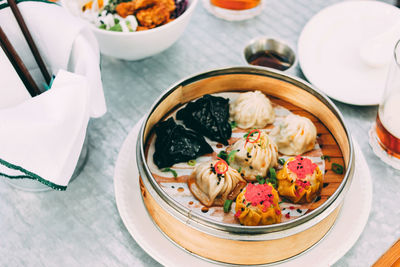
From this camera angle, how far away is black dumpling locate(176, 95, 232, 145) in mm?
1477

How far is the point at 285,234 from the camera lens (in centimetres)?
108

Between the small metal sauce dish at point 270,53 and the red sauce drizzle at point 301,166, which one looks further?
the small metal sauce dish at point 270,53

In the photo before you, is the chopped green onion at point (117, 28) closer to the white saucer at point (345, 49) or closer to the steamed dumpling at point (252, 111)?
the steamed dumpling at point (252, 111)

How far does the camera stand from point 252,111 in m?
1.46

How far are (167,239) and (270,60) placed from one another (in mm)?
948

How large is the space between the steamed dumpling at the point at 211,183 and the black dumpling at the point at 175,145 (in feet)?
0.24

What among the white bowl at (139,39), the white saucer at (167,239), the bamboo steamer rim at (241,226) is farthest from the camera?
the white bowl at (139,39)

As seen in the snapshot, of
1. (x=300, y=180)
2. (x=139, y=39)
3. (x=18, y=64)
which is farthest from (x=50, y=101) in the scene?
(x=300, y=180)

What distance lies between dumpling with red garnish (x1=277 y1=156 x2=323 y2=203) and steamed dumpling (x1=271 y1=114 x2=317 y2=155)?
0.29ft

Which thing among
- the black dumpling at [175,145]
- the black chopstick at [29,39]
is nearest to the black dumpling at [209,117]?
the black dumpling at [175,145]

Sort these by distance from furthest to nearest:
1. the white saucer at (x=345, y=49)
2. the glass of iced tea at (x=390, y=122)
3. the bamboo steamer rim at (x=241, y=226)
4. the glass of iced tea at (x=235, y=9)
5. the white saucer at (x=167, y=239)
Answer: the glass of iced tea at (x=235, y=9)
the white saucer at (x=345, y=49)
the glass of iced tea at (x=390, y=122)
the white saucer at (x=167, y=239)
the bamboo steamer rim at (x=241, y=226)

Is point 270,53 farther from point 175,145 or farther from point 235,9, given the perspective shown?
point 175,145

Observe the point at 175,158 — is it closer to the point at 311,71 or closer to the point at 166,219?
the point at 166,219

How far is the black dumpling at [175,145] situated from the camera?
1.38 meters
